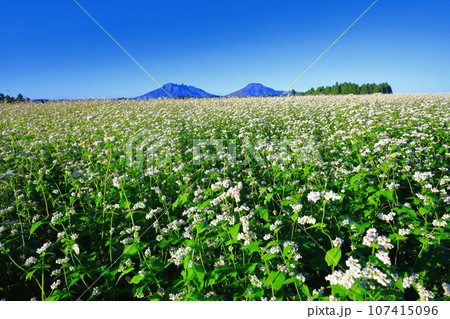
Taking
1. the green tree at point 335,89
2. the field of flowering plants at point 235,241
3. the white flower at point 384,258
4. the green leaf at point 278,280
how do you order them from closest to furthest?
the white flower at point 384,258
the green leaf at point 278,280
the field of flowering plants at point 235,241
the green tree at point 335,89

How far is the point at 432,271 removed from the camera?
8.88ft

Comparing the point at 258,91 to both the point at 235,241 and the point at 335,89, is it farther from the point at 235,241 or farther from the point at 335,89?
the point at 335,89

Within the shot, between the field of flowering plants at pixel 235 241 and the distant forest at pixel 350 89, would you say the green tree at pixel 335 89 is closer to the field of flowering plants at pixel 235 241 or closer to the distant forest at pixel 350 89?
the distant forest at pixel 350 89

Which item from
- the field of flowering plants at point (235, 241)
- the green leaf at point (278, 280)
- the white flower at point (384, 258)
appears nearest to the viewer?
the white flower at point (384, 258)

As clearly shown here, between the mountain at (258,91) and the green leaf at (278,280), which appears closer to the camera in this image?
the green leaf at (278,280)

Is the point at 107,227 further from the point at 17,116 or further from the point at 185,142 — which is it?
the point at 17,116

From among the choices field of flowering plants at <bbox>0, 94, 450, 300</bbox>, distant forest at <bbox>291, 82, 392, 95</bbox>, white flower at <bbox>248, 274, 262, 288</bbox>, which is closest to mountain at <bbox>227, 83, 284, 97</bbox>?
field of flowering plants at <bbox>0, 94, 450, 300</bbox>

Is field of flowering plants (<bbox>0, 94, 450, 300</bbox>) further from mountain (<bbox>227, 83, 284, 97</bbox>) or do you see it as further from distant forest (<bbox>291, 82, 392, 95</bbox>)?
distant forest (<bbox>291, 82, 392, 95</bbox>)

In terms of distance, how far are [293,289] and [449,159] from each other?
667 cm
